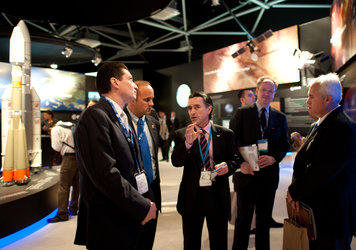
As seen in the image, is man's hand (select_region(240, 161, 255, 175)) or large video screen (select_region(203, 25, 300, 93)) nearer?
man's hand (select_region(240, 161, 255, 175))

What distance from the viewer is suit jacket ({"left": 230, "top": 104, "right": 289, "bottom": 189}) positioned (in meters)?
2.54

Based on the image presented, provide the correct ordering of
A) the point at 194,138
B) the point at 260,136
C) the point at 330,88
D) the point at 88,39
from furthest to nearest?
the point at 88,39, the point at 260,136, the point at 194,138, the point at 330,88

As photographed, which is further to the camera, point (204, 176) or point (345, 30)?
point (345, 30)

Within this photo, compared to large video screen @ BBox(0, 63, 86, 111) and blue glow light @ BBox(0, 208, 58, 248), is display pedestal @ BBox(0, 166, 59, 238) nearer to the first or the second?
blue glow light @ BBox(0, 208, 58, 248)

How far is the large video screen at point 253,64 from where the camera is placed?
28.5 feet

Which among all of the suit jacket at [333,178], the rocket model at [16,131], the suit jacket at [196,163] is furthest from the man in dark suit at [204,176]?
the rocket model at [16,131]

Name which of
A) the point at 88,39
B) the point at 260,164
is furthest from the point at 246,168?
the point at 88,39

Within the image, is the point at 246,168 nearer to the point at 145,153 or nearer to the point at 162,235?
the point at 145,153

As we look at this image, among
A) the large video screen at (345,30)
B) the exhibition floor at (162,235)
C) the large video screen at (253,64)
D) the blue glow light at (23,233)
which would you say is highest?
the large video screen at (253,64)

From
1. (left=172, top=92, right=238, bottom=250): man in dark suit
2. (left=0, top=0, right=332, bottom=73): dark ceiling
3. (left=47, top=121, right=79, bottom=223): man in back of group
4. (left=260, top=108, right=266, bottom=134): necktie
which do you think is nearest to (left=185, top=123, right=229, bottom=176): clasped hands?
(left=172, top=92, right=238, bottom=250): man in dark suit

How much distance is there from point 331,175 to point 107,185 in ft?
4.48

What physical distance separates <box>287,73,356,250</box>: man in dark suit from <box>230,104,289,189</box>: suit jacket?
0.74m

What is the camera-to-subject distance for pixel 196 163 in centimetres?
211

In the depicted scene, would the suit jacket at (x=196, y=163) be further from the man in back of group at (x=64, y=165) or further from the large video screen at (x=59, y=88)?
the large video screen at (x=59, y=88)
